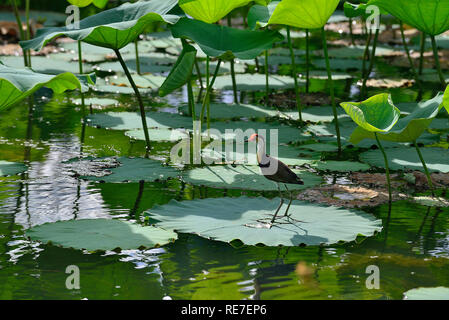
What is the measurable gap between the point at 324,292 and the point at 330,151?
253 cm

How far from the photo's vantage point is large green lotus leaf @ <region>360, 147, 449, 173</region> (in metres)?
4.42

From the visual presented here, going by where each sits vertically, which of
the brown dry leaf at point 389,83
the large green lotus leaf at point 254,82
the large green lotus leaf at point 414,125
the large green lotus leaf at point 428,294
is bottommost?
the large green lotus leaf at point 428,294

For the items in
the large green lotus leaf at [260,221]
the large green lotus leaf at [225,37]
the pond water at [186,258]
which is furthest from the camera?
the large green lotus leaf at [225,37]

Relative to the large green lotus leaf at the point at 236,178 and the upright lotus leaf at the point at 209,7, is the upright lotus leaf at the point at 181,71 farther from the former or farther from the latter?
the large green lotus leaf at the point at 236,178

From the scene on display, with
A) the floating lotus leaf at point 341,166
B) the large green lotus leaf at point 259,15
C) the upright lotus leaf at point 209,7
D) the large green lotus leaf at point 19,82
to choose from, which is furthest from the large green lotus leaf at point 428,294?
the large green lotus leaf at point 259,15

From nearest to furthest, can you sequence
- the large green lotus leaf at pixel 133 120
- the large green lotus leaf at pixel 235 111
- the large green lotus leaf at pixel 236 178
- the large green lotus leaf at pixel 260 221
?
1. the large green lotus leaf at pixel 260 221
2. the large green lotus leaf at pixel 236 178
3. the large green lotus leaf at pixel 133 120
4. the large green lotus leaf at pixel 235 111

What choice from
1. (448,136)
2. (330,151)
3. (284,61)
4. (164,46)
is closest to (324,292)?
(330,151)

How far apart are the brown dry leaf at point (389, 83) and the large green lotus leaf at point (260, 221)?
4348 millimetres

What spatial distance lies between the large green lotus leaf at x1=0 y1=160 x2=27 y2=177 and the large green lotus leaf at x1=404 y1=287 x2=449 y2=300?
99.9 inches

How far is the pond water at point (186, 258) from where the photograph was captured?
2641 millimetres

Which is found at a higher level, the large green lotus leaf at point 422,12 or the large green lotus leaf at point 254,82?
the large green lotus leaf at point 422,12

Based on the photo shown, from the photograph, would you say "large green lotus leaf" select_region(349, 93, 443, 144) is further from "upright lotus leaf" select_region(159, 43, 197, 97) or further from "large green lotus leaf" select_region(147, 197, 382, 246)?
"upright lotus leaf" select_region(159, 43, 197, 97)

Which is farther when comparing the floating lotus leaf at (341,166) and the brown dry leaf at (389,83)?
the brown dry leaf at (389,83)

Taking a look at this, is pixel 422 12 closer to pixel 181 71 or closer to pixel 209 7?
pixel 209 7
